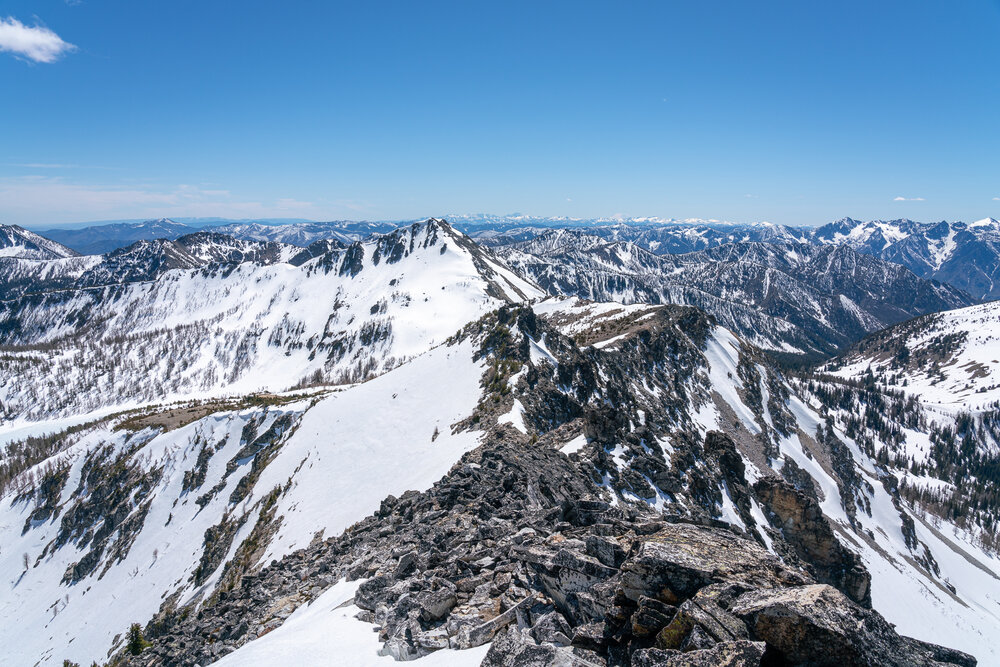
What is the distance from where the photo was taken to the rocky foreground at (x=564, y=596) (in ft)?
35.2

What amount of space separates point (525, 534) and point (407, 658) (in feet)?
24.7

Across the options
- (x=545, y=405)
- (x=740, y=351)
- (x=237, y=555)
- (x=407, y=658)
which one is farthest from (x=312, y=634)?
(x=740, y=351)

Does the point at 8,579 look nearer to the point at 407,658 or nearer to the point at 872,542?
the point at 407,658

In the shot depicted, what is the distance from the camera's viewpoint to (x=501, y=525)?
1073 inches

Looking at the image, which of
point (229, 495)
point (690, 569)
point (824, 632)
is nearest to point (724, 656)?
point (824, 632)

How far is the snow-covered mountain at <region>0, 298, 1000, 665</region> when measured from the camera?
574 inches

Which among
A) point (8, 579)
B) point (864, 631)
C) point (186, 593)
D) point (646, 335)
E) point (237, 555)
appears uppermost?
point (864, 631)

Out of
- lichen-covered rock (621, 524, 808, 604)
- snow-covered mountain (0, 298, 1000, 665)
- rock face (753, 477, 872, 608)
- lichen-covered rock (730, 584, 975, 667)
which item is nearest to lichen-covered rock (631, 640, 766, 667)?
snow-covered mountain (0, 298, 1000, 665)

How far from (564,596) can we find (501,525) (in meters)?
11.2

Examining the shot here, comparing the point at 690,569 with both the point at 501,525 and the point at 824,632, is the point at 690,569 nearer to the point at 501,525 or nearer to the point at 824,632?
the point at 824,632

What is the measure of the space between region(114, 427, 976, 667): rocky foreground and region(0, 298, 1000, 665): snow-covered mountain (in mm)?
101

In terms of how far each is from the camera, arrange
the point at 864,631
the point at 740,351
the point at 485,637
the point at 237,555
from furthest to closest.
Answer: the point at 740,351 < the point at 237,555 < the point at 485,637 < the point at 864,631

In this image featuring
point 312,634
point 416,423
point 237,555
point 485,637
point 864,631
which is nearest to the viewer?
point 864,631

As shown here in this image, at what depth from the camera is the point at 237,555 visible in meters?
58.2
